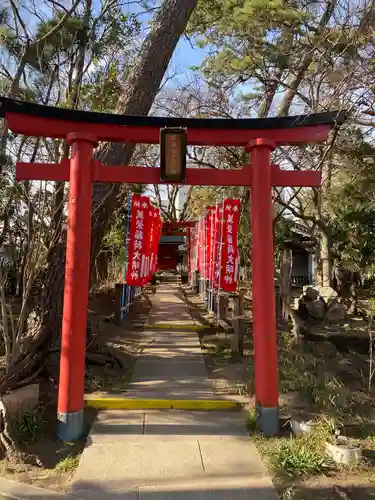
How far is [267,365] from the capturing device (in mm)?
4699

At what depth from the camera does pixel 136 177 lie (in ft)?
16.0

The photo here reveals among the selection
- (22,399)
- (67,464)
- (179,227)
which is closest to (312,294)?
(179,227)

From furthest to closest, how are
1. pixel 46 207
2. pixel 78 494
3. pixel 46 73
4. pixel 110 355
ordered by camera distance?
pixel 46 73
pixel 110 355
pixel 46 207
pixel 78 494

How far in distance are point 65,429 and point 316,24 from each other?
924cm

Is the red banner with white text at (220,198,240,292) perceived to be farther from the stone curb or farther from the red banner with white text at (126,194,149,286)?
the stone curb

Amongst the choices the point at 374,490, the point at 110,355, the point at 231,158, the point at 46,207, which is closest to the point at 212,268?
the point at 231,158

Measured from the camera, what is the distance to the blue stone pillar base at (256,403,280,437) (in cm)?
454

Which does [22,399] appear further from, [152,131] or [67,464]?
[152,131]

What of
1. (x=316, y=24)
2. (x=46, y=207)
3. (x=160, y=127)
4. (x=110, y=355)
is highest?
(x=316, y=24)

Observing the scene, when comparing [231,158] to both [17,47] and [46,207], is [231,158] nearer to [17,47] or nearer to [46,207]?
[17,47]

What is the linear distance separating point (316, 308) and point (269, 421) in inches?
374

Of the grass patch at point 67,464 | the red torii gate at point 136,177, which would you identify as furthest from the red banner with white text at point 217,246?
the grass patch at point 67,464

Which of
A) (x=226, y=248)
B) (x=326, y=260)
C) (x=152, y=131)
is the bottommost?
(x=326, y=260)

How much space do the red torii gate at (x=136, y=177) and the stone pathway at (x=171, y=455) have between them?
43 centimetres
